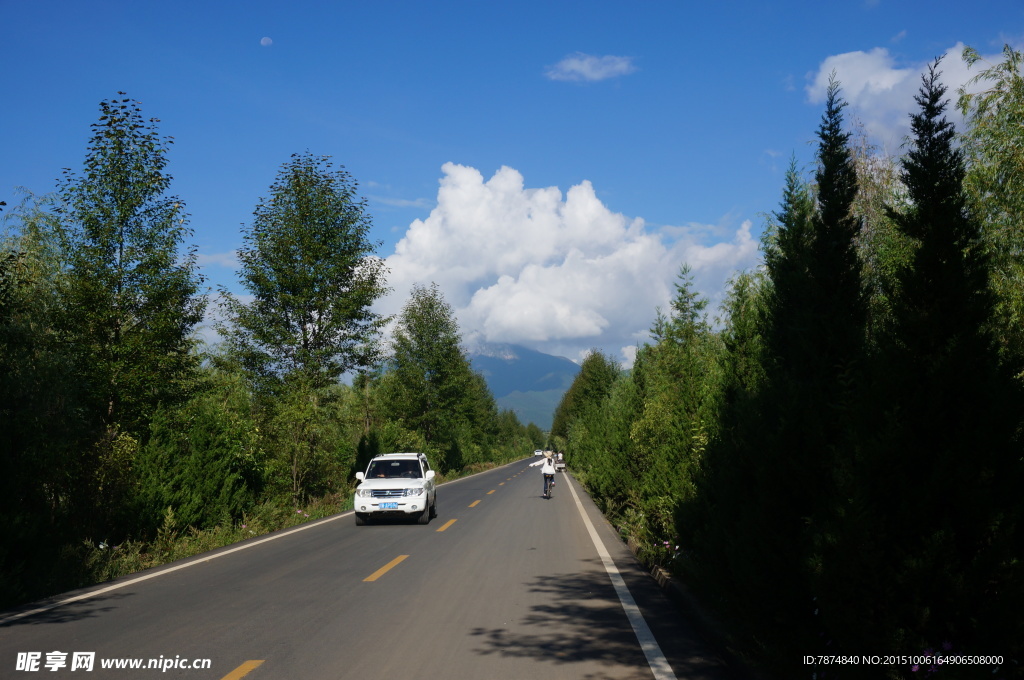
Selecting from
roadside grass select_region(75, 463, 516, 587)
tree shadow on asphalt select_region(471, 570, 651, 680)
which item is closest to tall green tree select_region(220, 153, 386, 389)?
roadside grass select_region(75, 463, 516, 587)

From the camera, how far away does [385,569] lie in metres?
10.5

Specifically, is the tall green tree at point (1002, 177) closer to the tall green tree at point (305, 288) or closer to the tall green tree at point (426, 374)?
the tall green tree at point (305, 288)

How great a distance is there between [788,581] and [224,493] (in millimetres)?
13510

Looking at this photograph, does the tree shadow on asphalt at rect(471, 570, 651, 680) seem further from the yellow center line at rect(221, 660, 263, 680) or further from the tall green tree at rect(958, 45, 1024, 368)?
the tall green tree at rect(958, 45, 1024, 368)

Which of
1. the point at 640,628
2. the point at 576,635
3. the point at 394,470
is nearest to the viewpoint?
the point at 576,635

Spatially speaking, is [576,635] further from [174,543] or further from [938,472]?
[174,543]

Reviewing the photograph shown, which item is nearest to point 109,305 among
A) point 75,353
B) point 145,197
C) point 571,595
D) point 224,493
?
point 75,353

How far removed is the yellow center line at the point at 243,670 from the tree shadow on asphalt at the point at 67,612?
2.94 meters

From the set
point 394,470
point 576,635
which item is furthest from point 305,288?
point 576,635

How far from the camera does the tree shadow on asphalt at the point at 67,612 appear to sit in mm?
7111

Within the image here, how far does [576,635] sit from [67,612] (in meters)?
5.72

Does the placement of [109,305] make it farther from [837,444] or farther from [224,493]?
[837,444]

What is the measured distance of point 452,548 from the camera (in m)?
12.8

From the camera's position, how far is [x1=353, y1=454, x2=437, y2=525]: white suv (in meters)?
16.7
